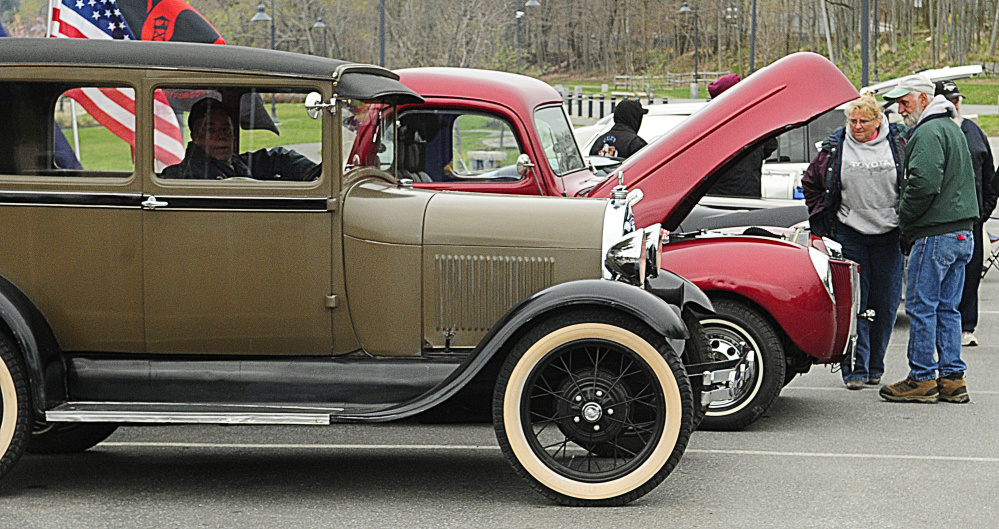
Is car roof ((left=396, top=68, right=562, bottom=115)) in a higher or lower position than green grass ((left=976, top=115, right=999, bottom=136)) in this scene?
lower

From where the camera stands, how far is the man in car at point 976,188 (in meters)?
7.75

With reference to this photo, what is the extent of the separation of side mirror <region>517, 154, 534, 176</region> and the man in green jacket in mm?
2356

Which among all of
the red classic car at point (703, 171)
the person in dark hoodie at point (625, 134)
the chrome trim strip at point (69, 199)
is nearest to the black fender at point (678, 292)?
the red classic car at point (703, 171)

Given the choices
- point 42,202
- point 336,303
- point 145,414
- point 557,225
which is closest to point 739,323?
point 557,225

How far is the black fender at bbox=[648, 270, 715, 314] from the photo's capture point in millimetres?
5180

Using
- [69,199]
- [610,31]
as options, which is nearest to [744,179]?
[69,199]

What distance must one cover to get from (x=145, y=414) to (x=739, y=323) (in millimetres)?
3126

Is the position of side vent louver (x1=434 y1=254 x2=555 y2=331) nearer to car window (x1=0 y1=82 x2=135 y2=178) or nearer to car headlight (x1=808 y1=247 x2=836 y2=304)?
car window (x1=0 y1=82 x2=135 y2=178)

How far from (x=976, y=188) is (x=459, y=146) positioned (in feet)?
11.3

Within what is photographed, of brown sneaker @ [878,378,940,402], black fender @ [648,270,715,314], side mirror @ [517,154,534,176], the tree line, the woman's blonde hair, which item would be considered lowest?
brown sneaker @ [878,378,940,402]

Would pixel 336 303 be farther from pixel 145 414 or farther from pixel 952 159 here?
pixel 952 159

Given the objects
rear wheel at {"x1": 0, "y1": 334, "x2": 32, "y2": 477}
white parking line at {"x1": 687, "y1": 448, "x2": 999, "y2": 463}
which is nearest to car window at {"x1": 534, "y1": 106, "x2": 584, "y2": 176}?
white parking line at {"x1": 687, "y1": 448, "x2": 999, "y2": 463}

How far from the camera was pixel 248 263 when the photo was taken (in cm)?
488

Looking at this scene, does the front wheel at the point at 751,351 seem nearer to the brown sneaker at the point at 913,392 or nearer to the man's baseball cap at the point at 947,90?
the brown sneaker at the point at 913,392
